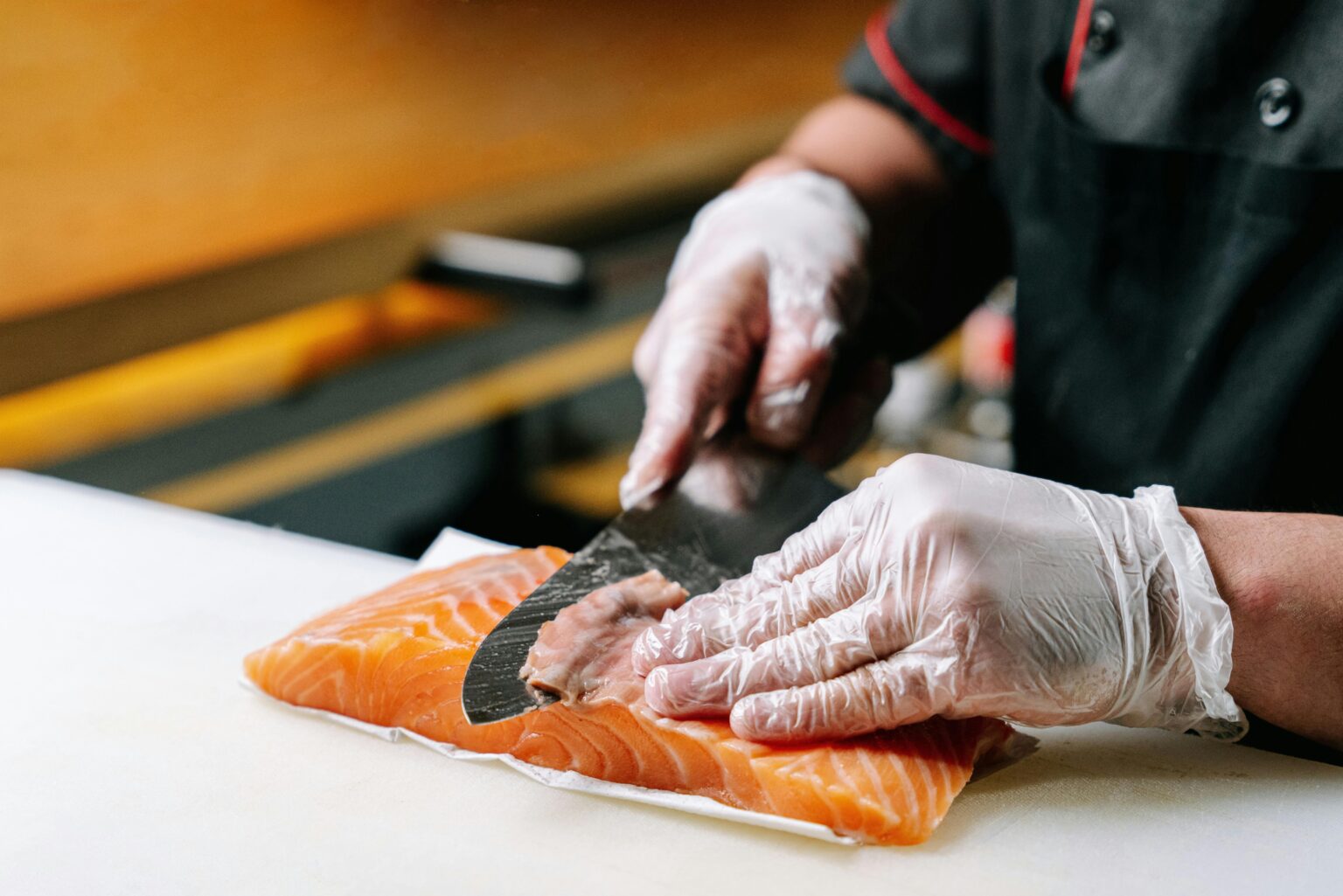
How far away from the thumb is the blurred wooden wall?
6.44 feet

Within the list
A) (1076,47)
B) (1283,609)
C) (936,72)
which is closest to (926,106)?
(936,72)

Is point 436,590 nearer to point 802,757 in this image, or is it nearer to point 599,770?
point 599,770

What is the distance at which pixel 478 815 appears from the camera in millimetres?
1161

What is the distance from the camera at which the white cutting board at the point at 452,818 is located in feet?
3.55

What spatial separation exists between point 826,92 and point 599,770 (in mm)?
3022

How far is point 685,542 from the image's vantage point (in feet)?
4.68

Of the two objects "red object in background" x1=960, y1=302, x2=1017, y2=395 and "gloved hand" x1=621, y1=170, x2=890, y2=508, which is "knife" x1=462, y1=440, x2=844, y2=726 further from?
"red object in background" x1=960, y1=302, x2=1017, y2=395

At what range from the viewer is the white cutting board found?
3.55 ft

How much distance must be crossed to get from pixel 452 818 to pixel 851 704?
42cm

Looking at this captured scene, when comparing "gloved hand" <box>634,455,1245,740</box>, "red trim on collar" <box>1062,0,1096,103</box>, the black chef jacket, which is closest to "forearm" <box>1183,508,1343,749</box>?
"gloved hand" <box>634,455,1245,740</box>

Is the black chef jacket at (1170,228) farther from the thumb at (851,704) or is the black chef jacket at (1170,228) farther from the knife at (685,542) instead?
the thumb at (851,704)

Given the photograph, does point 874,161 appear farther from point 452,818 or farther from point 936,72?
point 452,818

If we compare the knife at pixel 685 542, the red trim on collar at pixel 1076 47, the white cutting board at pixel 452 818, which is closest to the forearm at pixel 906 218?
the red trim on collar at pixel 1076 47

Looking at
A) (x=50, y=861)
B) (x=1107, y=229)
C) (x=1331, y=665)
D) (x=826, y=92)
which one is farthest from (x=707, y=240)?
(x=826, y=92)
